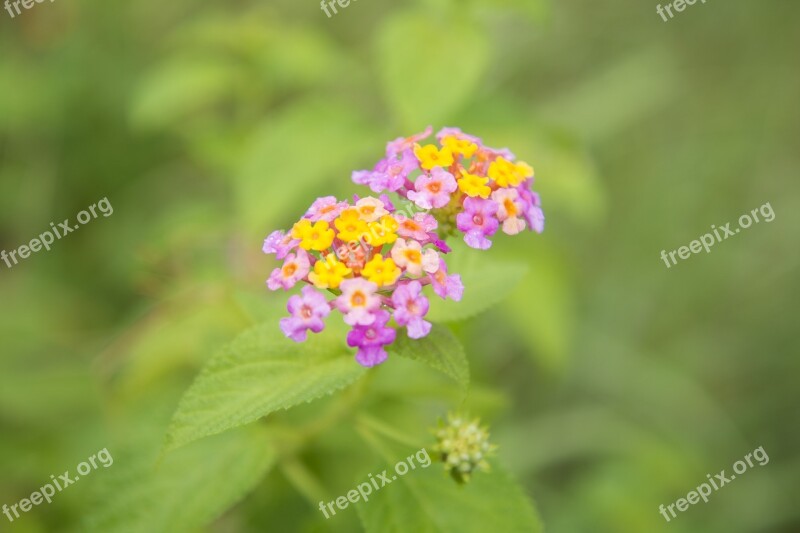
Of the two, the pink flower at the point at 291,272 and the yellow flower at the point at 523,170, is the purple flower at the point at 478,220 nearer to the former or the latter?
the yellow flower at the point at 523,170

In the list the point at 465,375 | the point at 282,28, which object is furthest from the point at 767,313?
the point at 465,375

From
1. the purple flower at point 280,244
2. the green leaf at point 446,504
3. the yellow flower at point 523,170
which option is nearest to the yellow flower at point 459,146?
the yellow flower at point 523,170

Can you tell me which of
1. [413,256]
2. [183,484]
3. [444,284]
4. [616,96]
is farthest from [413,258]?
[616,96]

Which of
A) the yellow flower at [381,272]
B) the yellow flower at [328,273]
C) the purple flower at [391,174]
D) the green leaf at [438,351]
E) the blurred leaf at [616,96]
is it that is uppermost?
the blurred leaf at [616,96]

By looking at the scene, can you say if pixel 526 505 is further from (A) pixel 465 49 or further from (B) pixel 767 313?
(B) pixel 767 313

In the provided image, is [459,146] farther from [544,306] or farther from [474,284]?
[544,306]
